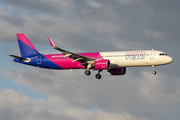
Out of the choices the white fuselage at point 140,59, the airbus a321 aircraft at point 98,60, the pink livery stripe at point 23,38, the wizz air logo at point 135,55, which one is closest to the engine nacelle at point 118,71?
the airbus a321 aircraft at point 98,60

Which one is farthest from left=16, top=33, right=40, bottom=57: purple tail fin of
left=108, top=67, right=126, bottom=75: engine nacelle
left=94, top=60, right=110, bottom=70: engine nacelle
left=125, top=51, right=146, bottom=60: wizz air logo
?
left=125, top=51, right=146, bottom=60: wizz air logo

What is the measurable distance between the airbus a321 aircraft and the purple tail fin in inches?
9.5

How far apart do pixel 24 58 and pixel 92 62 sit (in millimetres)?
16152

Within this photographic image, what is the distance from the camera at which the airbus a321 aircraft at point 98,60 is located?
7162cm

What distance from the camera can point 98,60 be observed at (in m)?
72.8

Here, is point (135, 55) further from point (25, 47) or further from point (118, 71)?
point (25, 47)

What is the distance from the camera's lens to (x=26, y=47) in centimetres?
8288

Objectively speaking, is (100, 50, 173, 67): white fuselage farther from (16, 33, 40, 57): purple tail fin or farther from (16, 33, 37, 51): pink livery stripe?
(16, 33, 37, 51): pink livery stripe

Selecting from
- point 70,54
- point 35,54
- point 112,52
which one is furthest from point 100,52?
point 35,54

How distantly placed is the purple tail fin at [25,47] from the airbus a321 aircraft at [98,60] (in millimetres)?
Answer: 242

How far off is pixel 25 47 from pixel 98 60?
1936cm

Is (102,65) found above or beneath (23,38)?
beneath

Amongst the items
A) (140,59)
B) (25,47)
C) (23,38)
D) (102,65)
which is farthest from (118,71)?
(23,38)

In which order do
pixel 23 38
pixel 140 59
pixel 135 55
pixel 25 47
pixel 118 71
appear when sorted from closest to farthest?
1. pixel 140 59
2. pixel 135 55
3. pixel 118 71
4. pixel 25 47
5. pixel 23 38
